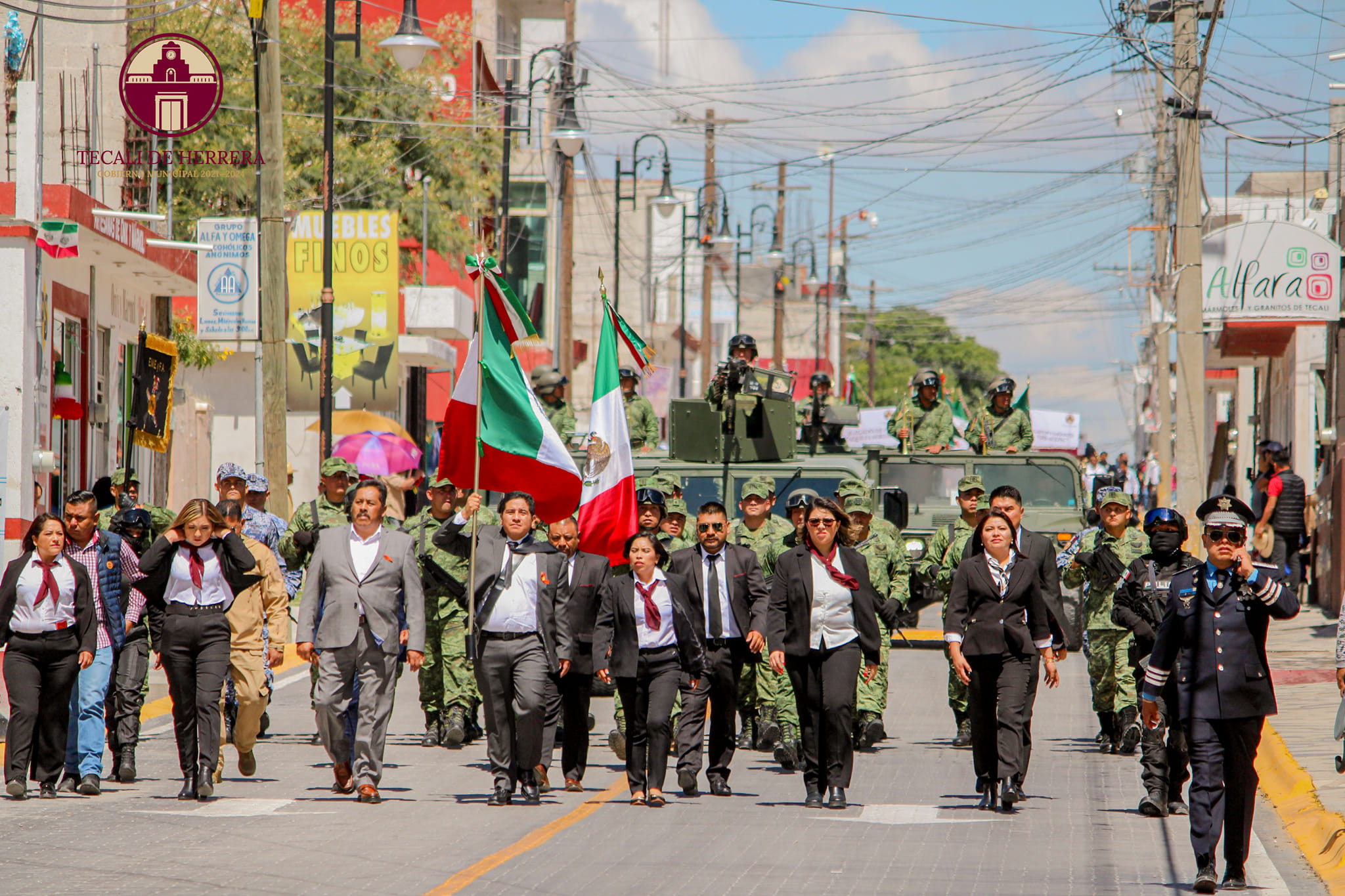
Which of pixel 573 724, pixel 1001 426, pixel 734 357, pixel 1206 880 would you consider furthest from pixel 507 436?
pixel 1001 426

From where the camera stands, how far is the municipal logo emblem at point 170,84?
22.6 meters

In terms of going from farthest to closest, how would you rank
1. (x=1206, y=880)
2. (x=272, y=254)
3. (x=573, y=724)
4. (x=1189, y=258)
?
(x=1189, y=258)
(x=272, y=254)
(x=573, y=724)
(x=1206, y=880)

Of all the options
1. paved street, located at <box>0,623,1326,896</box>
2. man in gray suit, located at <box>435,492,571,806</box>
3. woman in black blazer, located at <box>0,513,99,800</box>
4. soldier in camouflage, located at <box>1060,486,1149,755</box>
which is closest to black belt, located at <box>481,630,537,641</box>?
man in gray suit, located at <box>435,492,571,806</box>

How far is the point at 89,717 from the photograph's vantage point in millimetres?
11656

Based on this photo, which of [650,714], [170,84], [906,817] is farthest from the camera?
[170,84]

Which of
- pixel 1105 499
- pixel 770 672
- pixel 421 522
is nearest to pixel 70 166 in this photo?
pixel 421 522

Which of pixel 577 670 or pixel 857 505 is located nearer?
pixel 577 670

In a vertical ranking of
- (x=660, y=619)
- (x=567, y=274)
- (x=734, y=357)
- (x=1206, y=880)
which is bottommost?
(x=1206, y=880)

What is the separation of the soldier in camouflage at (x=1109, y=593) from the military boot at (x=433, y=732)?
16.0 ft

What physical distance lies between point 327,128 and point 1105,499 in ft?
50.1

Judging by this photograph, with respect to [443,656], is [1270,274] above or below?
above

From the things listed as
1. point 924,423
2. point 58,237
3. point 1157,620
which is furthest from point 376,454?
point 1157,620

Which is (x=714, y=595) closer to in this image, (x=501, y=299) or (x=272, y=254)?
(x=501, y=299)

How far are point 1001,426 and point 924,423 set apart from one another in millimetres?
960
